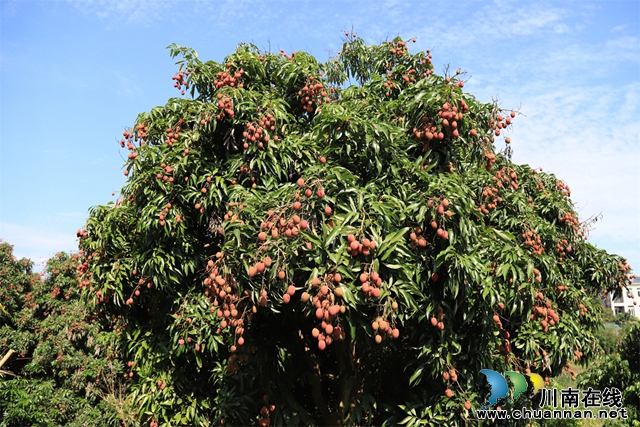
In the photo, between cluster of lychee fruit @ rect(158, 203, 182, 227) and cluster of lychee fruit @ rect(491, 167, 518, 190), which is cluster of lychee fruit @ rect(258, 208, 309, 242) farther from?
cluster of lychee fruit @ rect(491, 167, 518, 190)

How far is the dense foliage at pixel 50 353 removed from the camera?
26.9ft

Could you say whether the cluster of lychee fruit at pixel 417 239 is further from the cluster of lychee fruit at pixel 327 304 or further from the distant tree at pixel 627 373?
the distant tree at pixel 627 373

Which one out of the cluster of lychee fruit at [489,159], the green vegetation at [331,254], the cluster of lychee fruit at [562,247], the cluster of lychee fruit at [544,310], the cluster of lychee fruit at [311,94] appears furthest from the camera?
the cluster of lychee fruit at [562,247]

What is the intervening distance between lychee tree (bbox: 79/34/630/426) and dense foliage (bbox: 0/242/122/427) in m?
2.77

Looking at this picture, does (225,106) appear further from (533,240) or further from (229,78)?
(533,240)

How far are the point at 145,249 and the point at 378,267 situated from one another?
9.20 feet

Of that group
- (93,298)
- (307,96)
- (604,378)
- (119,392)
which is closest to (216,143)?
(307,96)

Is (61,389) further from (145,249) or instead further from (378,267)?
(378,267)

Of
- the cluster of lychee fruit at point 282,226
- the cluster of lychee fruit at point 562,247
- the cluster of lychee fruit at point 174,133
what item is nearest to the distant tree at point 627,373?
the cluster of lychee fruit at point 562,247

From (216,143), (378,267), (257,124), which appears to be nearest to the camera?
(378,267)

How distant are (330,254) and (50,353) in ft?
28.1

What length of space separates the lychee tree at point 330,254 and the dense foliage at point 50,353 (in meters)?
2.77

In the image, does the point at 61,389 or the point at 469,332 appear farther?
the point at 61,389

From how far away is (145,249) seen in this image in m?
5.18
